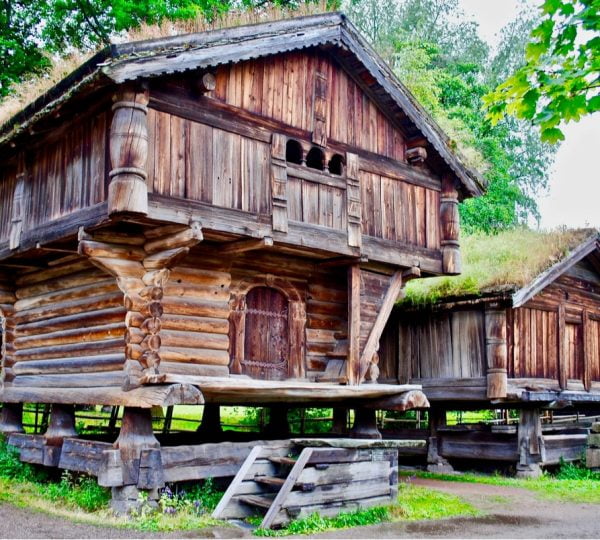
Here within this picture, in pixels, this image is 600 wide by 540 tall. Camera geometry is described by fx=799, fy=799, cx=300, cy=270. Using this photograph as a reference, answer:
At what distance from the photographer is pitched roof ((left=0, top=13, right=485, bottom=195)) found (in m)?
10.7

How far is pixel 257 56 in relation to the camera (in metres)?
12.1

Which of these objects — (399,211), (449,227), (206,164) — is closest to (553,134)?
(206,164)

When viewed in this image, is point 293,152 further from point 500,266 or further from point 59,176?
point 500,266

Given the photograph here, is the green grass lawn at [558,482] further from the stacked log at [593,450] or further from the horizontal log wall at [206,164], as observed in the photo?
the horizontal log wall at [206,164]

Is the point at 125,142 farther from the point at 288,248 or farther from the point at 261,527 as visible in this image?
the point at 261,527

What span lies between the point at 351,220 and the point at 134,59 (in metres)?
4.72

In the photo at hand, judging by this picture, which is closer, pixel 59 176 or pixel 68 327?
pixel 59 176

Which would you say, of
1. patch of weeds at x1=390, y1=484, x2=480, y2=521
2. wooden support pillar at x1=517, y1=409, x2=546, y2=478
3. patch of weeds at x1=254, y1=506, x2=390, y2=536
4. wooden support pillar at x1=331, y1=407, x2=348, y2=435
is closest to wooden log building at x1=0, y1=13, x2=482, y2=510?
patch of weeds at x1=390, y1=484, x2=480, y2=521

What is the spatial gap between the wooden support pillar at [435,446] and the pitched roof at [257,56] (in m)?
6.14

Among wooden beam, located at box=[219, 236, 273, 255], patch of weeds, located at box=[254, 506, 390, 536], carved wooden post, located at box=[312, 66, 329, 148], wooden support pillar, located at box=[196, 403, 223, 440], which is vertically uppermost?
carved wooden post, located at box=[312, 66, 329, 148]

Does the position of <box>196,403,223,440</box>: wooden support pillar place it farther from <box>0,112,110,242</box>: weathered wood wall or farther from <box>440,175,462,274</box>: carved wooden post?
<box>0,112,110,242</box>: weathered wood wall

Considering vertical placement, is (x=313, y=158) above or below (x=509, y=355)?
above

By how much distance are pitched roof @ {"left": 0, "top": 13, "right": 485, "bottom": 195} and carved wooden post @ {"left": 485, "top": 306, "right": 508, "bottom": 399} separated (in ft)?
10.5

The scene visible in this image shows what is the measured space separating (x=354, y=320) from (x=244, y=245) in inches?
109
